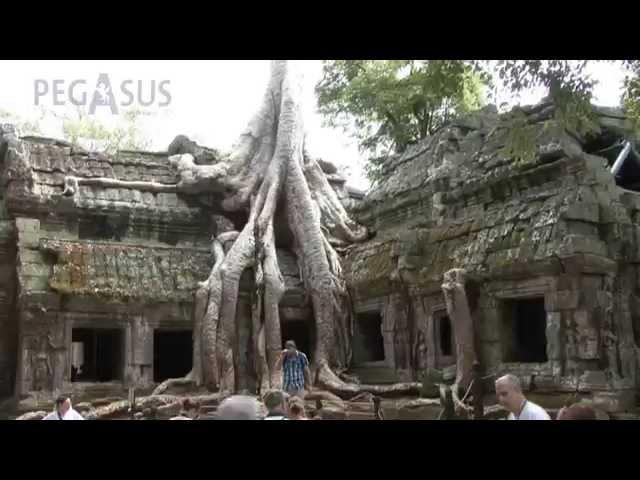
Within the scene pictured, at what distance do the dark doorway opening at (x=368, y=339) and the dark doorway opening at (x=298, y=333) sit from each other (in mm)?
997

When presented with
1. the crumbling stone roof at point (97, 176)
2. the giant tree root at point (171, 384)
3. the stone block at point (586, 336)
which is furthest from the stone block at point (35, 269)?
the stone block at point (586, 336)

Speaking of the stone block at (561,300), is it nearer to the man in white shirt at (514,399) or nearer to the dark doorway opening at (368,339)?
the dark doorway opening at (368,339)

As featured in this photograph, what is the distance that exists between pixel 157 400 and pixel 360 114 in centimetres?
1156

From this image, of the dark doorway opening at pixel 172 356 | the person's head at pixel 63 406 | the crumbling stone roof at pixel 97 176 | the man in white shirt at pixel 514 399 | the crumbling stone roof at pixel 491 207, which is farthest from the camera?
the dark doorway opening at pixel 172 356

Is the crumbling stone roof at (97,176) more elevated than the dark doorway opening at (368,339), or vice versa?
the crumbling stone roof at (97,176)

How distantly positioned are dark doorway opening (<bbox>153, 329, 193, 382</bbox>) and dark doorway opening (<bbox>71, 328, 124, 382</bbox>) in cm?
124

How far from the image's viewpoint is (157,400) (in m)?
12.2

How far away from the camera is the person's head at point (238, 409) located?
3.15 metres

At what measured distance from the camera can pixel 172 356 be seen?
16422mm

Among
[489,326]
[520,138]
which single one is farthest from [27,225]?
[520,138]

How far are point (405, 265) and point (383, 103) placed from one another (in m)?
9.06

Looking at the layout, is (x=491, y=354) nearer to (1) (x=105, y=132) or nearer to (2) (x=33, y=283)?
(2) (x=33, y=283)
